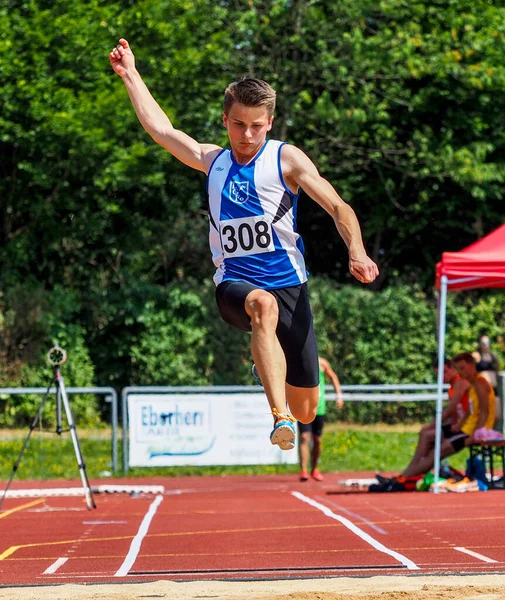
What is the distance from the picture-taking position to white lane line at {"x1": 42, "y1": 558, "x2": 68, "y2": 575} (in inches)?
297

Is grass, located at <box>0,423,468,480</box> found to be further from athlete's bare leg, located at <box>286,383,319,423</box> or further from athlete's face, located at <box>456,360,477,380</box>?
athlete's bare leg, located at <box>286,383,319,423</box>

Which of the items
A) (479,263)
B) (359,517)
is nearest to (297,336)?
(359,517)

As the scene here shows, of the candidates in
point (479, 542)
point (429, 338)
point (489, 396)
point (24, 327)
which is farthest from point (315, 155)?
point (479, 542)

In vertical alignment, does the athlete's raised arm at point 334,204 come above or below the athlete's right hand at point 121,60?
below

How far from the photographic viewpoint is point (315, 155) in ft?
84.0

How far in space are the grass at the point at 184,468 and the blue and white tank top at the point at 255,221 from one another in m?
9.70

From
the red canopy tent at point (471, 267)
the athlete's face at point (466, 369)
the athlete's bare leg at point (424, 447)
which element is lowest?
the athlete's bare leg at point (424, 447)

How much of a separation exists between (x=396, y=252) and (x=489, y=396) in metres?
15.8

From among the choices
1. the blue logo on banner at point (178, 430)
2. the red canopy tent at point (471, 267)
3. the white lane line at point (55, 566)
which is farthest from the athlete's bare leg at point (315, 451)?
the white lane line at point (55, 566)

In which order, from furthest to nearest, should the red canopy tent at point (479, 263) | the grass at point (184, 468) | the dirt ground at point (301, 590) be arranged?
the grass at point (184, 468)
the red canopy tent at point (479, 263)
the dirt ground at point (301, 590)

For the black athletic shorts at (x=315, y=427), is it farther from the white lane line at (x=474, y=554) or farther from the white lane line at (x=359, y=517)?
the white lane line at (x=474, y=554)

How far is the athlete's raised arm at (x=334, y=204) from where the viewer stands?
6.03 m

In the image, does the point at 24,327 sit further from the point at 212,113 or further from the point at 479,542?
the point at 479,542

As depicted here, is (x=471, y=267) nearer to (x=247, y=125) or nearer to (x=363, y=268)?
(x=247, y=125)
